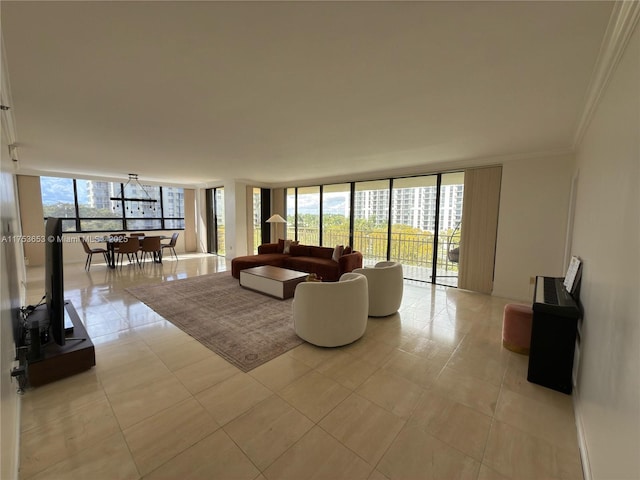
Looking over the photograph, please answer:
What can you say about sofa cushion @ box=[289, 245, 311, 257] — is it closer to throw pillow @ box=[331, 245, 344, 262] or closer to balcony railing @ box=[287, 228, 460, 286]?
throw pillow @ box=[331, 245, 344, 262]

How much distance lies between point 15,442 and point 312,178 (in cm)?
687

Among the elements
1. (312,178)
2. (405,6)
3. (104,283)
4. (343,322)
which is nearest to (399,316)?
(343,322)

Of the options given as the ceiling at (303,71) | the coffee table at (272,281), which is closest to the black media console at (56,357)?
the ceiling at (303,71)

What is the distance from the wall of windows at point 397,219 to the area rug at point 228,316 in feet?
11.0

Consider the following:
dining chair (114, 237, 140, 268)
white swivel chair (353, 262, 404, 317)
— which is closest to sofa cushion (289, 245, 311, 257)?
white swivel chair (353, 262, 404, 317)

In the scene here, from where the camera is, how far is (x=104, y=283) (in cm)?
532

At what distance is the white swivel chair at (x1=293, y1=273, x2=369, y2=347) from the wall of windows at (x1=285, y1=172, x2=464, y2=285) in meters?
3.49

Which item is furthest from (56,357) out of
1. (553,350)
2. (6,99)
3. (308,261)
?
(553,350)

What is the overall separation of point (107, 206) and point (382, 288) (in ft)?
29.4

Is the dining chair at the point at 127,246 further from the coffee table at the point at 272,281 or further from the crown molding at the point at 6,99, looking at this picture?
the coffee table at the point at 272,281

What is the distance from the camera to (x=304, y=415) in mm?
1890

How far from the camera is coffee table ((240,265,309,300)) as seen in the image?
442 cm

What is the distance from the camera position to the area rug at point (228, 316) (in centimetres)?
279

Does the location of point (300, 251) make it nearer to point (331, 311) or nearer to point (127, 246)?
point (331, 311)
